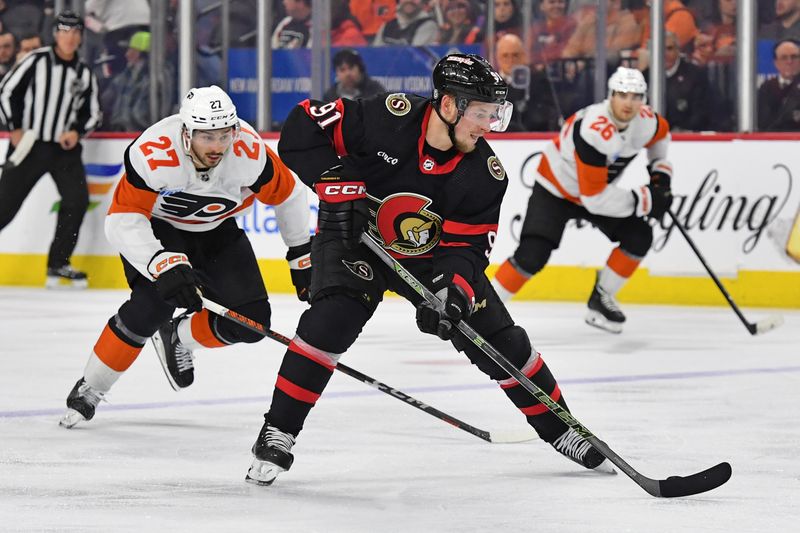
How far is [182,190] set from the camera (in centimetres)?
365

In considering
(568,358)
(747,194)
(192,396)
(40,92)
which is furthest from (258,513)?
(40,92)

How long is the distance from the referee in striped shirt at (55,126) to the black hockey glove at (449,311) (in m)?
5.05

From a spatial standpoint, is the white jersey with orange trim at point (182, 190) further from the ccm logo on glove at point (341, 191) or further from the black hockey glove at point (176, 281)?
the ccm logo on glove at point (341, 191)

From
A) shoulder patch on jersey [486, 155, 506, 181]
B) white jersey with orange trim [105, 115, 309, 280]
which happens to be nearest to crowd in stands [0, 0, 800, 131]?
white jersey with orange trim [105, 115, 309, 280]

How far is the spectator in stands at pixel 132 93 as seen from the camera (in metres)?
8.31

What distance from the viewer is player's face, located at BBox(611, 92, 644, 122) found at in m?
5.84

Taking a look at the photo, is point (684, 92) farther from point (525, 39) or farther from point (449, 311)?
point (449, 311)

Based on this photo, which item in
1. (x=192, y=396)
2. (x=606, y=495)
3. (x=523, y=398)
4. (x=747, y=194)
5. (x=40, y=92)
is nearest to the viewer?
(x=606, y=495)

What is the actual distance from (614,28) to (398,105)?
4352 mm

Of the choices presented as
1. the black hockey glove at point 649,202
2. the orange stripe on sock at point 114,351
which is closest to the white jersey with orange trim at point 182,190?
the orange stripe on sock at point 114,351

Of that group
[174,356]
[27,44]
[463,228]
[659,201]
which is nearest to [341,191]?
[463,228]

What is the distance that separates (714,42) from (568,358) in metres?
2.45

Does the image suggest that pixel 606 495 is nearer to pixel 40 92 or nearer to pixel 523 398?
pixel 523 398

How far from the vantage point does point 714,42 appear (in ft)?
23.6
